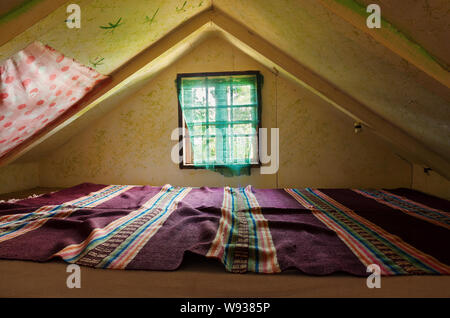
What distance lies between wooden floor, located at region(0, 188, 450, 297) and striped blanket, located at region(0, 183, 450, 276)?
0.12 ft

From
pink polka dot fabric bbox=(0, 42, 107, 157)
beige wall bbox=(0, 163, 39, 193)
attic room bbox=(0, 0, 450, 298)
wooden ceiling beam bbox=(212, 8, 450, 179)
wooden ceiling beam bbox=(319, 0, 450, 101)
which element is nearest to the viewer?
attic room bbox=(0, 0, 450, 298)

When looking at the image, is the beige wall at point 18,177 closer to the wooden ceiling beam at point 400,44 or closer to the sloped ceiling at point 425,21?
the wooden ceiling beam at point 400,44

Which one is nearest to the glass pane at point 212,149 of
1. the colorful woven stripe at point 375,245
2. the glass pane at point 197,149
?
the glass pane at point 197,149

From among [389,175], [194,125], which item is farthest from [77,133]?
[389,175]

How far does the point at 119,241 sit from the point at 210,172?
81.3 inches

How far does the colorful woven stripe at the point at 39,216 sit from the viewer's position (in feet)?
4.66

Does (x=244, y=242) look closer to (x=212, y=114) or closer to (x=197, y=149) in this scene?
(x=197, y=149)

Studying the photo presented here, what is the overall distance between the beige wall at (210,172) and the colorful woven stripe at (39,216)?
4.00 feet

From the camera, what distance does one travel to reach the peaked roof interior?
1.18 m

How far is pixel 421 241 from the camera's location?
1239 millimetres

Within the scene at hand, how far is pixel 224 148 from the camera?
10.4 feet

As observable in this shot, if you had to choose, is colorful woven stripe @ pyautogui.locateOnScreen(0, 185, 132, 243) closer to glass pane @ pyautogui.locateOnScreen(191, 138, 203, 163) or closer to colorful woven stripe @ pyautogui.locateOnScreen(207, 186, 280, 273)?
colorful woven stripe @ pyautogui.locateOnScreen(207, 186, 280, 273)

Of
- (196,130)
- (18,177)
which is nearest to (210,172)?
(196,130)

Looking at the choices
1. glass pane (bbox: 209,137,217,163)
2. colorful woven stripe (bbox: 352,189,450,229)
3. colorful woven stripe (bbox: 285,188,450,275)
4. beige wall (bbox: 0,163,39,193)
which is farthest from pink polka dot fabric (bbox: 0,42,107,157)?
colorful woven stripe (bbox: 352,189,450,229)
